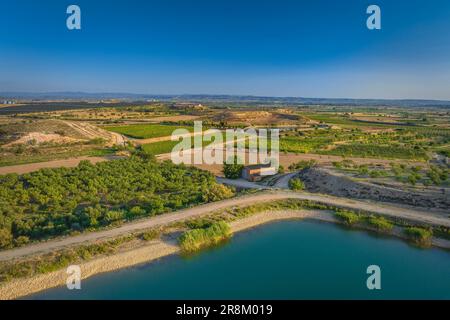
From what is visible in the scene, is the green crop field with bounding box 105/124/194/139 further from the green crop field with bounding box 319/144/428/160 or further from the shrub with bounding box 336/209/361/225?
the shrub with bounding box 336/209/361/225

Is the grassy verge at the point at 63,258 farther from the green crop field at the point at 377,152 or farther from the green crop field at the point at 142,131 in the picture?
the green crop field at the point at 142,131

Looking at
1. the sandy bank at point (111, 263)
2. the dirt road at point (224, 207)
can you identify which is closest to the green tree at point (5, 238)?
the dirt road at point (224, 207)

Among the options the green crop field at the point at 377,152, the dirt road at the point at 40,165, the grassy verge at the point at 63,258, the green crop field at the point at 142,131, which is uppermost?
the green crop field at the point at 142,131

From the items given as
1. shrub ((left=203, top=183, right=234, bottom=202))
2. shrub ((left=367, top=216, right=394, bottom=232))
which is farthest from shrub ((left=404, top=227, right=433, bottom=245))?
shrub ((left=203, top=183, right=234, bottom=202))

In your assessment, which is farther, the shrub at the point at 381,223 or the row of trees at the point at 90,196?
the shrub at the point at 381,223

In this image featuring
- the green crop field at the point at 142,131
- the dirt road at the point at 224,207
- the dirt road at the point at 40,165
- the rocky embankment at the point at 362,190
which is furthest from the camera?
the green crop field at the point at 142,131

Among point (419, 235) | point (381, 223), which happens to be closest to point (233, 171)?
point (381, 223)

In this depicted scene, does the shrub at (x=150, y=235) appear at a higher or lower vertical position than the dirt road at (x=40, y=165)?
lower
